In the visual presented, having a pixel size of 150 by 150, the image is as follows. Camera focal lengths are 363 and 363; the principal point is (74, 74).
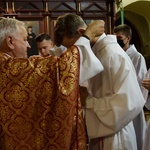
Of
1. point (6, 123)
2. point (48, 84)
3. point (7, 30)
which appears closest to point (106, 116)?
point (48, 84)

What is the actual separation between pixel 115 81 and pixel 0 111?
0.74m

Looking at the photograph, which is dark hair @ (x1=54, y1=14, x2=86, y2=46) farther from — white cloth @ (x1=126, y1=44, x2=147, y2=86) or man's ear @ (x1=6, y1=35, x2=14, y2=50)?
white cloth @ (x1=126, y1=44, x2=147, y2=86)

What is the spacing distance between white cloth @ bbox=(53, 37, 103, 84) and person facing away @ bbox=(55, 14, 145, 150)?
13 cm

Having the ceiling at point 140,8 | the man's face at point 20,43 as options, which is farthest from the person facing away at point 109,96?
the ceiling at point 140,8

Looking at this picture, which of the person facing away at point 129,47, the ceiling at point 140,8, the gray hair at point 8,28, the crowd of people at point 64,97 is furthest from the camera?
the ceiling at point 140,8

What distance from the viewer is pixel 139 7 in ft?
31.7

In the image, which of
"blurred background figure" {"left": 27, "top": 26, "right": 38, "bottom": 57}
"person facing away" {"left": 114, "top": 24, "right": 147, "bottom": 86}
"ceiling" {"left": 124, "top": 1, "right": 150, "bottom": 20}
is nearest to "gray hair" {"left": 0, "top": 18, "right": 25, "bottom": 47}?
"person facing away" {"left": 114, "top": 24, "right": 147, "bottom": 86}

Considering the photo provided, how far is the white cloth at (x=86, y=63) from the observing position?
2.22 m

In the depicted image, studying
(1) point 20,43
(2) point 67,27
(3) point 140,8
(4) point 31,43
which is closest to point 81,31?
(2) point 67,27

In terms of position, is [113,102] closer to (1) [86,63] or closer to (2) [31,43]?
(1) [86,63]

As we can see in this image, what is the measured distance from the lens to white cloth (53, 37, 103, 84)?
7.29 ft

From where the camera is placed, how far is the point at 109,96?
2326 millimetres

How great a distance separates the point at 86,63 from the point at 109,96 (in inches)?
10.7

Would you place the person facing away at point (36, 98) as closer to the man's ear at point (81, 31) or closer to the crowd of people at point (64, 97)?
the crowd of people at point (64, 97)
